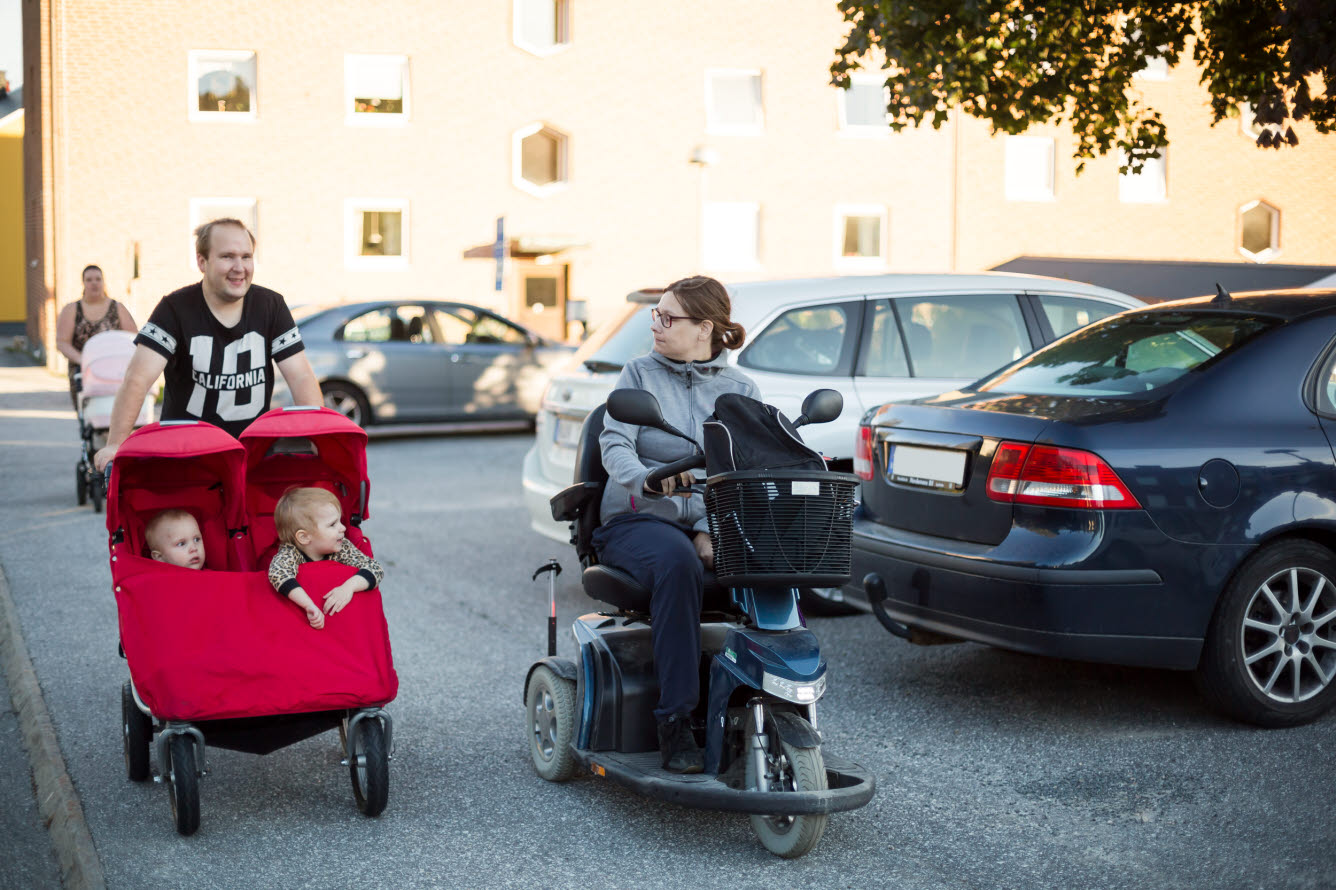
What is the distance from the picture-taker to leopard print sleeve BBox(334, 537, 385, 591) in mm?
4570

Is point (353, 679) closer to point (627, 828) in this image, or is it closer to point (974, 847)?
point (627, 828)

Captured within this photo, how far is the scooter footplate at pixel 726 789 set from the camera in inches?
154

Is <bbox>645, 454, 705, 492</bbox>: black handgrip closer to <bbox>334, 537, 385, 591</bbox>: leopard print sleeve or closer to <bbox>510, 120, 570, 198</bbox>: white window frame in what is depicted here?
<bbox>334, 537, 385, 591</bbox>: leopard print sleeve

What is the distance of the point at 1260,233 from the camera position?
3672cm

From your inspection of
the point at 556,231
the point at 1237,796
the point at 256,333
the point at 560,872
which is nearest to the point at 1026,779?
the point at 1237,796

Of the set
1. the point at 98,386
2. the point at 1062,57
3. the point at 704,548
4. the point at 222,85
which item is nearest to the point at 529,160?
Answer: the point at 222,85

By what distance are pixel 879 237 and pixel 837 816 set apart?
30656mm

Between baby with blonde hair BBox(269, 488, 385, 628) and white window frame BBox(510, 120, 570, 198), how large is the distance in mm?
27727

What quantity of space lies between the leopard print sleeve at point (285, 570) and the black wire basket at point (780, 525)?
54.4 inches

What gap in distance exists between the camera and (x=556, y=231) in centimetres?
3228

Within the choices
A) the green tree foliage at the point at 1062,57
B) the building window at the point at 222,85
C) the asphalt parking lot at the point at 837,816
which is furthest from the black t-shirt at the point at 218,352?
the building window at the point at 222,85

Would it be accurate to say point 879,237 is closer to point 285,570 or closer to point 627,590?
point 627,590

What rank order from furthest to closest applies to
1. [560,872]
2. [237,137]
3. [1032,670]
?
[237,137] → [1032,670] → [560,872]

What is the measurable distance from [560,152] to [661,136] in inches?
89.9
